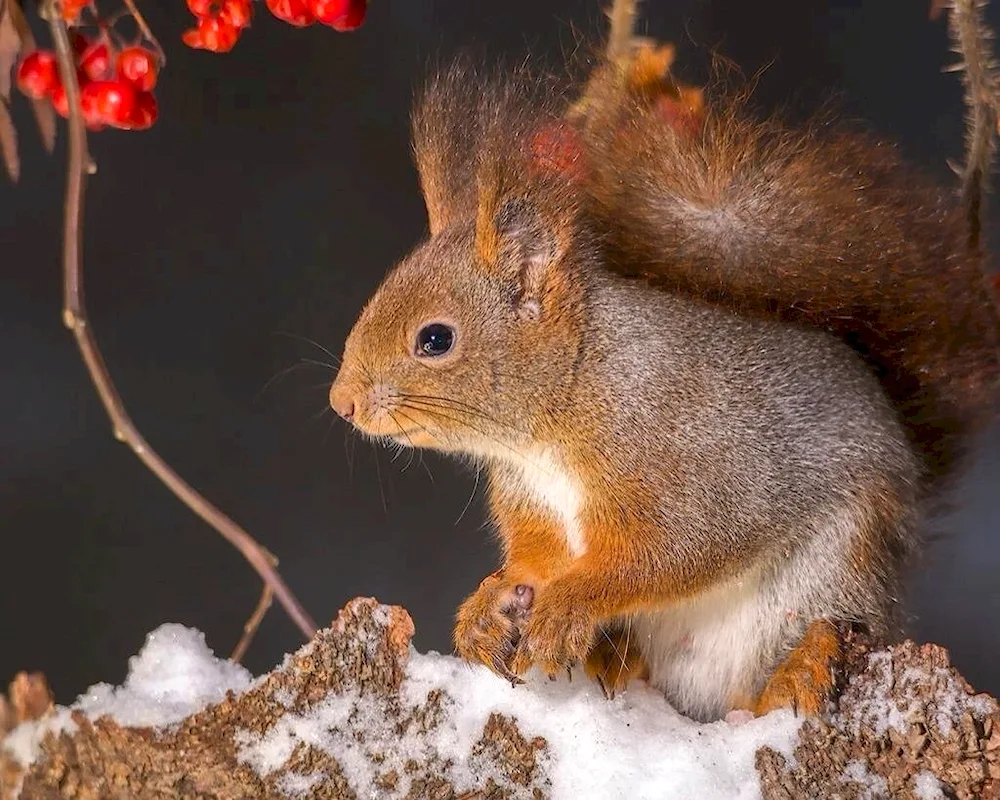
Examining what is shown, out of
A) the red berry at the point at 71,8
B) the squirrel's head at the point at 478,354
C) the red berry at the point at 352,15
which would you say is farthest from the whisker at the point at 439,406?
the red berry at the point at 71,8

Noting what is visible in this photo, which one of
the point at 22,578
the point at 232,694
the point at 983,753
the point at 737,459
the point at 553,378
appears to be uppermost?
the point at 22,578

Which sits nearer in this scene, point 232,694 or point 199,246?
point 232,694

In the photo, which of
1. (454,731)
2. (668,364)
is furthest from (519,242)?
(454,731)

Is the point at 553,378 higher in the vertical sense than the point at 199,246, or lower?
lower

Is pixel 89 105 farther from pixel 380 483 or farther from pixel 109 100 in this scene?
pixel 380 483

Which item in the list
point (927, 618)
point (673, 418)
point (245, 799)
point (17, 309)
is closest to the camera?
point (245, 799)

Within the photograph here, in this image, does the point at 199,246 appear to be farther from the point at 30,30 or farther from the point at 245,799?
the point at 245,799

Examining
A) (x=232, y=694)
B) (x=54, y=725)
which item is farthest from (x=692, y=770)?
(x=54, y=725)

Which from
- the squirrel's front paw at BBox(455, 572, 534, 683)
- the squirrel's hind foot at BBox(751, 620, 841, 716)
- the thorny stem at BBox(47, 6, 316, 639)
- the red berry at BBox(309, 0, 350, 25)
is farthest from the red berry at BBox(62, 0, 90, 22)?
the squirrel's hind foot at BBox(751, 620, 841, 716)

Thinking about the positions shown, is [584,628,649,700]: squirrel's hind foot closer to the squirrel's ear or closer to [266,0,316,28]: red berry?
the squirrel's ear
